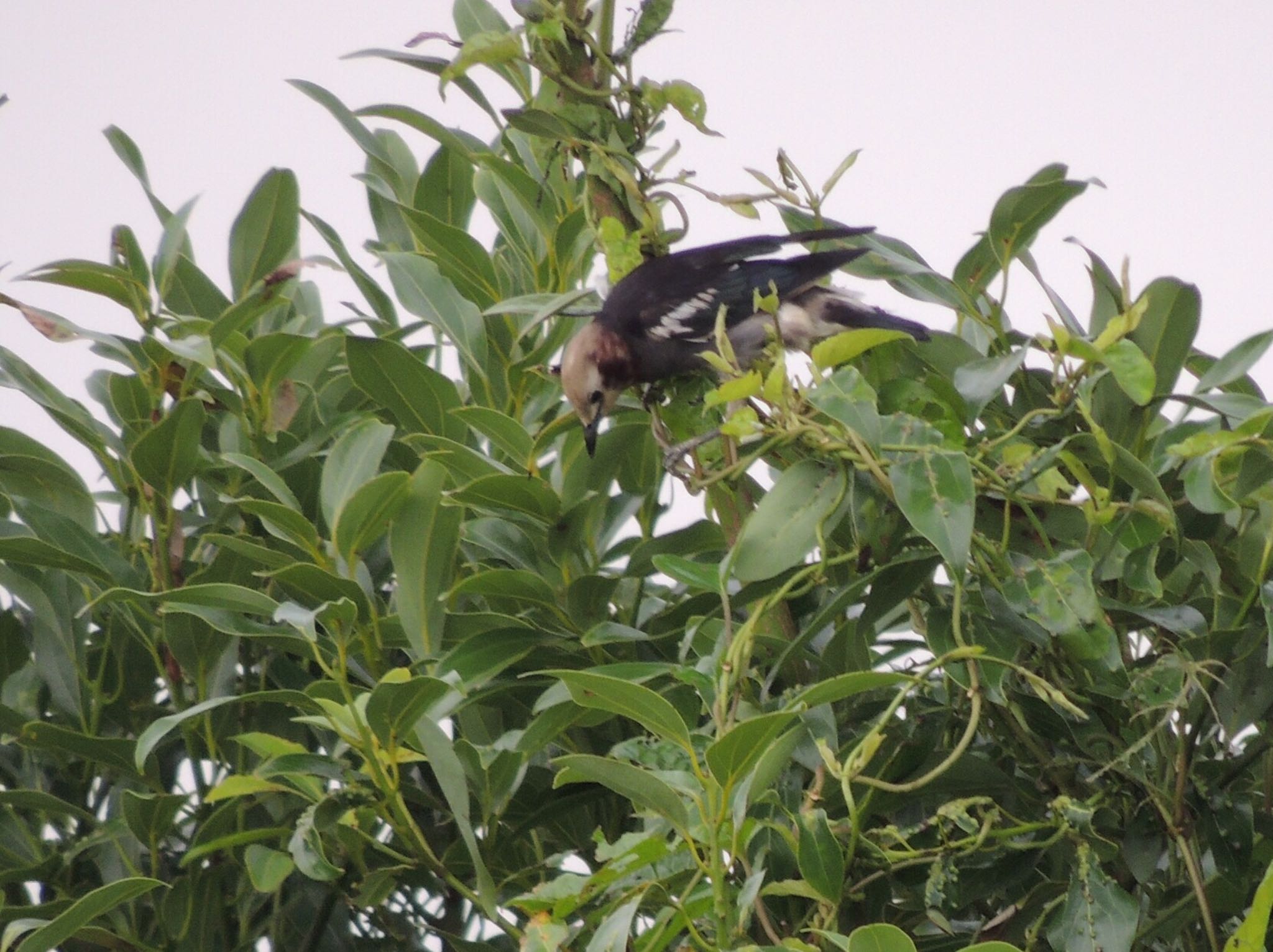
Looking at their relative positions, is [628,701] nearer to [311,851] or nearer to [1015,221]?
[311,851]

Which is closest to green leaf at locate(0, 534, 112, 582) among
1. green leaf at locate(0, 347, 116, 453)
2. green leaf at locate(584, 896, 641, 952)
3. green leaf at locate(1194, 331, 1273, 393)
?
green leaf at locate(0, 347, 116, 453)

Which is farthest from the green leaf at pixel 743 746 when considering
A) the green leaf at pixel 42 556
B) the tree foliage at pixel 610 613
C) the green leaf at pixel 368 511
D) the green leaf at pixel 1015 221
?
the green leaf at pixel 42 556

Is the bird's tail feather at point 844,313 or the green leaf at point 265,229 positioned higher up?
the green leaf at point 265,229

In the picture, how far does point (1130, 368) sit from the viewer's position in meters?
1.19

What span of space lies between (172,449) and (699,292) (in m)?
0.88

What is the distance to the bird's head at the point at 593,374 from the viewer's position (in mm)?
1556

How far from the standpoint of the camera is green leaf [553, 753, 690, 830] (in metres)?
1.00

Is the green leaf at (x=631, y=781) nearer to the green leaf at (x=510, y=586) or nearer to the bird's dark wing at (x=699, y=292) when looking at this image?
the green leaf at (x=510, y=586)

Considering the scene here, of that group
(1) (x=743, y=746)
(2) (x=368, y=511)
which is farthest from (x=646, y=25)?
(1) (x=743, y=746)

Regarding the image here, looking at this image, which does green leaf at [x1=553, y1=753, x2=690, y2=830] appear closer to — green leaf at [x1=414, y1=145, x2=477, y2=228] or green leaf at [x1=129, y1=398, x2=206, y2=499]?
green leaf at [x1=129, y1=398, x2=206, y2=499]

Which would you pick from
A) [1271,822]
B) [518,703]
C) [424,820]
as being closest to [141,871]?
[424,820]

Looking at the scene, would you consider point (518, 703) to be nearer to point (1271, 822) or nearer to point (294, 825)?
point (294, 825)

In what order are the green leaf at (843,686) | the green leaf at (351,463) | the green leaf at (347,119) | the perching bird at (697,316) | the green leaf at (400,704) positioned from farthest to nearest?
the green leaf at (347,119), the perching bird at (697,316), the green leaf at (351,463), the green leaf at (400,704), the green leaf at (843,686)

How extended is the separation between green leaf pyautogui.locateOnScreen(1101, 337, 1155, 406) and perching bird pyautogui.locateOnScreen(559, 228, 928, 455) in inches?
10.0
